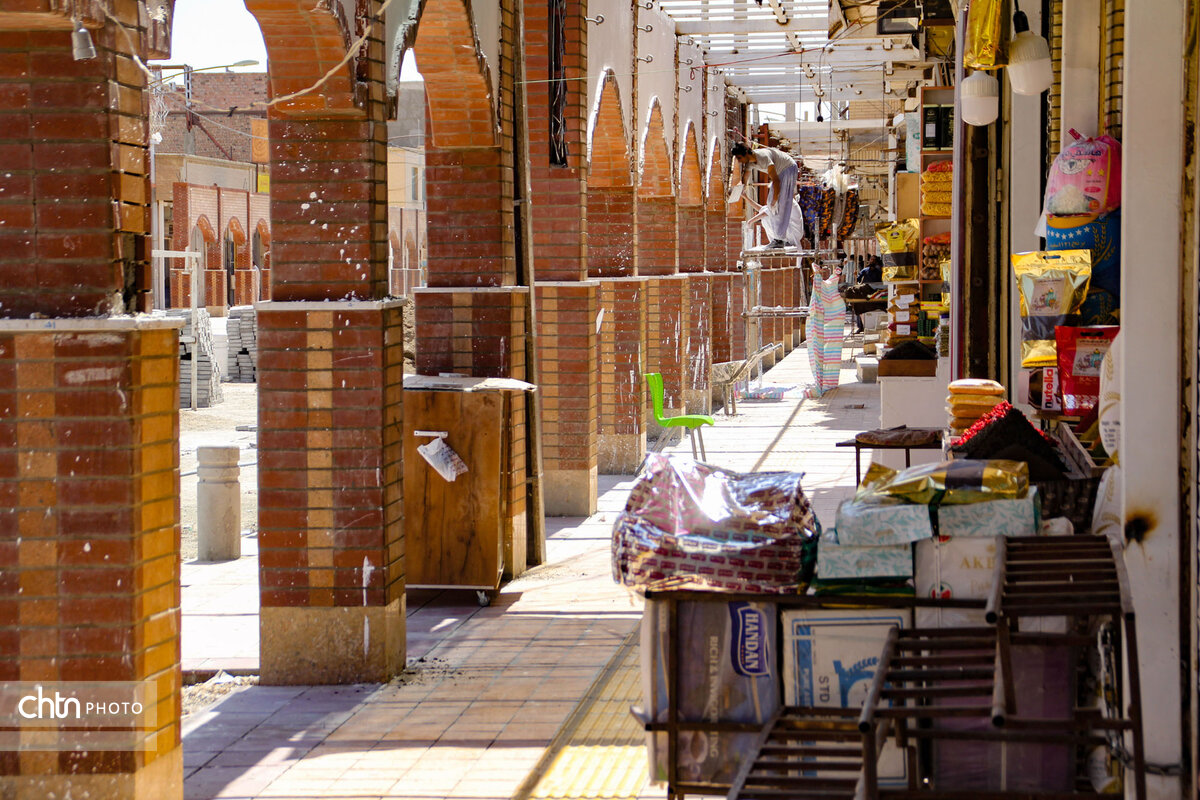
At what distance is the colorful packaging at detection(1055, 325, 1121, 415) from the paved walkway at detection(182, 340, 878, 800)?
186cm

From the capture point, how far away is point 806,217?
75.9ft

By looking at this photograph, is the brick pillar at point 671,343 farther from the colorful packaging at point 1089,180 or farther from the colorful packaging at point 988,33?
the colorful packaging at point 1089,180

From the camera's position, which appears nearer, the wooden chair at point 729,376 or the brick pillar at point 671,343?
the brick pillar at point 671,343

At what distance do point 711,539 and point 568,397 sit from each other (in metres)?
7.79

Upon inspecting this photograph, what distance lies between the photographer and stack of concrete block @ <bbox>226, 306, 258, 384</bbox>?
26000 millimetres

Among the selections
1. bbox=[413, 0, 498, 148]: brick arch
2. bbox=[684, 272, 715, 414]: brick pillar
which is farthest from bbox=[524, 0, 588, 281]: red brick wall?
bbox=[684, 272, 715, 414]: brick pillar

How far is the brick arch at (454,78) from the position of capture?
8.03 m

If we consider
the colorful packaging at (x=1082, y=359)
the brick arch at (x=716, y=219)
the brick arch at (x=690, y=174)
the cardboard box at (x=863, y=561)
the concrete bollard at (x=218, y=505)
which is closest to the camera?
the cardboard box at (x=863, y=561)

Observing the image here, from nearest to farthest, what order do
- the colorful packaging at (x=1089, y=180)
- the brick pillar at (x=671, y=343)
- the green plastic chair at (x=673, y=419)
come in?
the colorful packaging at (x=1089, y=180), the green plastic chair at (x=673, y=419), the brick pillar at (x=671, y=343)

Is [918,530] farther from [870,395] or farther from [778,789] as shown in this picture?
[870,395]

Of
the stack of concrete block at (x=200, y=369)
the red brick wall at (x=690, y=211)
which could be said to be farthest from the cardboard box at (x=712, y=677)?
the stack of concrete block at (x=200, y=369)

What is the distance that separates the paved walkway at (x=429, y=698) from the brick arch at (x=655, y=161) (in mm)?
7735

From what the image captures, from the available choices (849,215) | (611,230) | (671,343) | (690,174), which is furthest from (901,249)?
(849,215)

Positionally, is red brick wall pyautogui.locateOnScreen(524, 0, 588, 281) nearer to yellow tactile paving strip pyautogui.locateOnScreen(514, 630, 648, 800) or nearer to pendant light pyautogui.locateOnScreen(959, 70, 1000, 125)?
pendant light pyautogui.locateOnScreen(959, 70, 1000, 125)
